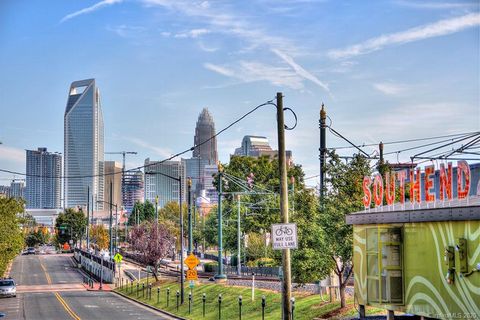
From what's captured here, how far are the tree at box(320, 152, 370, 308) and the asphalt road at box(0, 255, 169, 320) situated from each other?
16.5 metres

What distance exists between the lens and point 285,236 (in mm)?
23391

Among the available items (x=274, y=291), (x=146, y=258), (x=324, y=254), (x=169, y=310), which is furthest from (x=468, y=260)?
(x=146, y=258)

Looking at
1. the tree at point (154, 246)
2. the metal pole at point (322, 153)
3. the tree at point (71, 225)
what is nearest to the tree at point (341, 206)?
the metal pole at point (322, 153)

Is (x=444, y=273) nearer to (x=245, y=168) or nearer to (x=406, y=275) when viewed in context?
(x=406, y=275)

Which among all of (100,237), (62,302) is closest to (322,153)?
(62,302)

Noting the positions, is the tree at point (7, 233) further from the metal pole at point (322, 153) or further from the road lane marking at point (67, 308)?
the metal pole at point (322, 153)

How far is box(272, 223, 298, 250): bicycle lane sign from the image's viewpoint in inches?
919

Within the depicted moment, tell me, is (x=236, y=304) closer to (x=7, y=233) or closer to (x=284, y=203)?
(x=284, y=203)

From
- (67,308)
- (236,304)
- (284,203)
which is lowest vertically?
(67,308)

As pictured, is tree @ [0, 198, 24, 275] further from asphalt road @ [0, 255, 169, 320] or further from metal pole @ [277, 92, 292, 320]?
metal pole @ [277, 92, 292, 320]

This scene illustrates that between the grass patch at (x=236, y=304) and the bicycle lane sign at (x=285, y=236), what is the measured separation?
31.3 feet

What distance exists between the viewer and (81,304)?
60500 millimetres

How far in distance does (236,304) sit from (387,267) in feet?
88.6

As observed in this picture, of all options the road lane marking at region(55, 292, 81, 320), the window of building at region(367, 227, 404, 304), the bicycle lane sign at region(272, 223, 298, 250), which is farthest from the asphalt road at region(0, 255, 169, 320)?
the window of building at region(367, 227, 404, 304)
